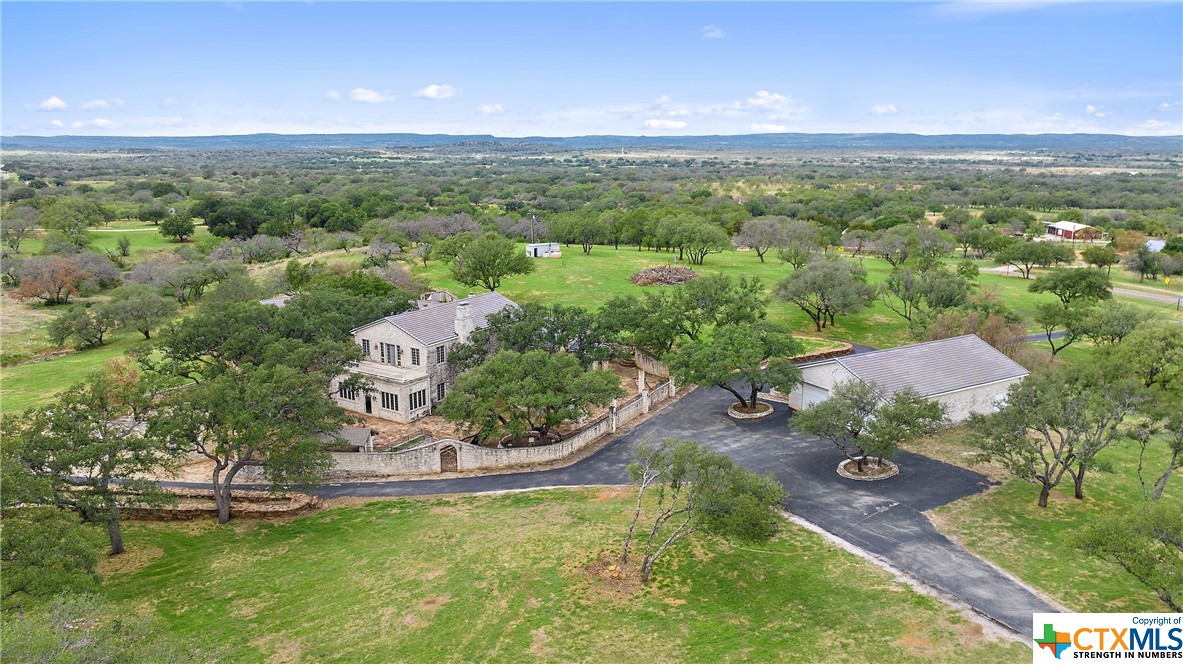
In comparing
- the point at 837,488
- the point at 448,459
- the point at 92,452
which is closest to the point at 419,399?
the point at 448,459

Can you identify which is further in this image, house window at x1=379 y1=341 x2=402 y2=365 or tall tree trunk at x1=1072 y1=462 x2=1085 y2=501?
house window at x1=379 y1=341 x2=402 y2=365

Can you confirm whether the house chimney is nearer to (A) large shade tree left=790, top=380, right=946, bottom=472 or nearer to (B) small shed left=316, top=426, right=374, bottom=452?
(B) small shed left=316, top=426, right=374, bottom=452

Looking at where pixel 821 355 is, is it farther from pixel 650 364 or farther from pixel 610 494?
pixel 610 494

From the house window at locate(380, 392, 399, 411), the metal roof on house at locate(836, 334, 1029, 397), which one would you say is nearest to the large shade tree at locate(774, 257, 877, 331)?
the metal roof on house at locate(836, 334, 1029, 397)

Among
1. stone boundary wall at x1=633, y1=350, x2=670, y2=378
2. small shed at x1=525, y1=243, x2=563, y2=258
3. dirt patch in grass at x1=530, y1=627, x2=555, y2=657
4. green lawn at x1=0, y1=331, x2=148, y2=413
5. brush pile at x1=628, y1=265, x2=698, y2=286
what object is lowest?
green lawn at x1=0, y1=331, x2=148, y2=413

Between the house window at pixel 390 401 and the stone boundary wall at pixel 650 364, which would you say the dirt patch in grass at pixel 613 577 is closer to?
the house window at pixel 390 401

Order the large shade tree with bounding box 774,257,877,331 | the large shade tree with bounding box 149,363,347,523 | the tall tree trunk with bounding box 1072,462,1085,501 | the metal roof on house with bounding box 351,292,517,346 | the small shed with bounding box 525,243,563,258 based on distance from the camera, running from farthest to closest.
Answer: the small shed with bounding box 525,243,563,258
the large shade tree with bounding box 774,257,877,331
the metal roof on house with bounding box 351,292,517,346
the tall tree trunk with bounding box 1072,462,1085,501
the large shade tree with bounding box 149,363,347,523
